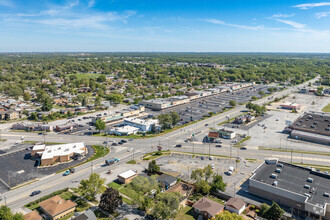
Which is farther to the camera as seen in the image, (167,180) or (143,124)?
(143,124)

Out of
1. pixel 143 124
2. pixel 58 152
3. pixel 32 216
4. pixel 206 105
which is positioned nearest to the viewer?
pixel 32 216

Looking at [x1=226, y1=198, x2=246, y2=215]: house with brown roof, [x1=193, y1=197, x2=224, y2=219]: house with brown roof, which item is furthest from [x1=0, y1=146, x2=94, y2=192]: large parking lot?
[x1=226, y1=198, x2=246, y2=215]: house with brown roof

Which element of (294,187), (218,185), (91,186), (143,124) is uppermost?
(143,124)

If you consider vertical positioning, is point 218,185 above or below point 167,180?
above

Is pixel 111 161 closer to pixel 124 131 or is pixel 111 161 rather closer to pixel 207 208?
pixel 124 131

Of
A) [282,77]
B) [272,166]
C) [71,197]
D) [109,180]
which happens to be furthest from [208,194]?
[282,77]

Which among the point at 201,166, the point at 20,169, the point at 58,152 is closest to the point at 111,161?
the point at 58,152

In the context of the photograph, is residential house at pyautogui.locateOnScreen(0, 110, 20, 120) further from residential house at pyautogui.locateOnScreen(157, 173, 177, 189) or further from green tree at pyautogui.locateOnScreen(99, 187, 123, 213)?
residential house at pyautogui.locateOnScreen(157, 173, 177, 189)

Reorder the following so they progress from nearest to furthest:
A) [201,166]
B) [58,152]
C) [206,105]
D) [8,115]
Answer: [201,166]
[58,152]
[8,115]
[206,105]
